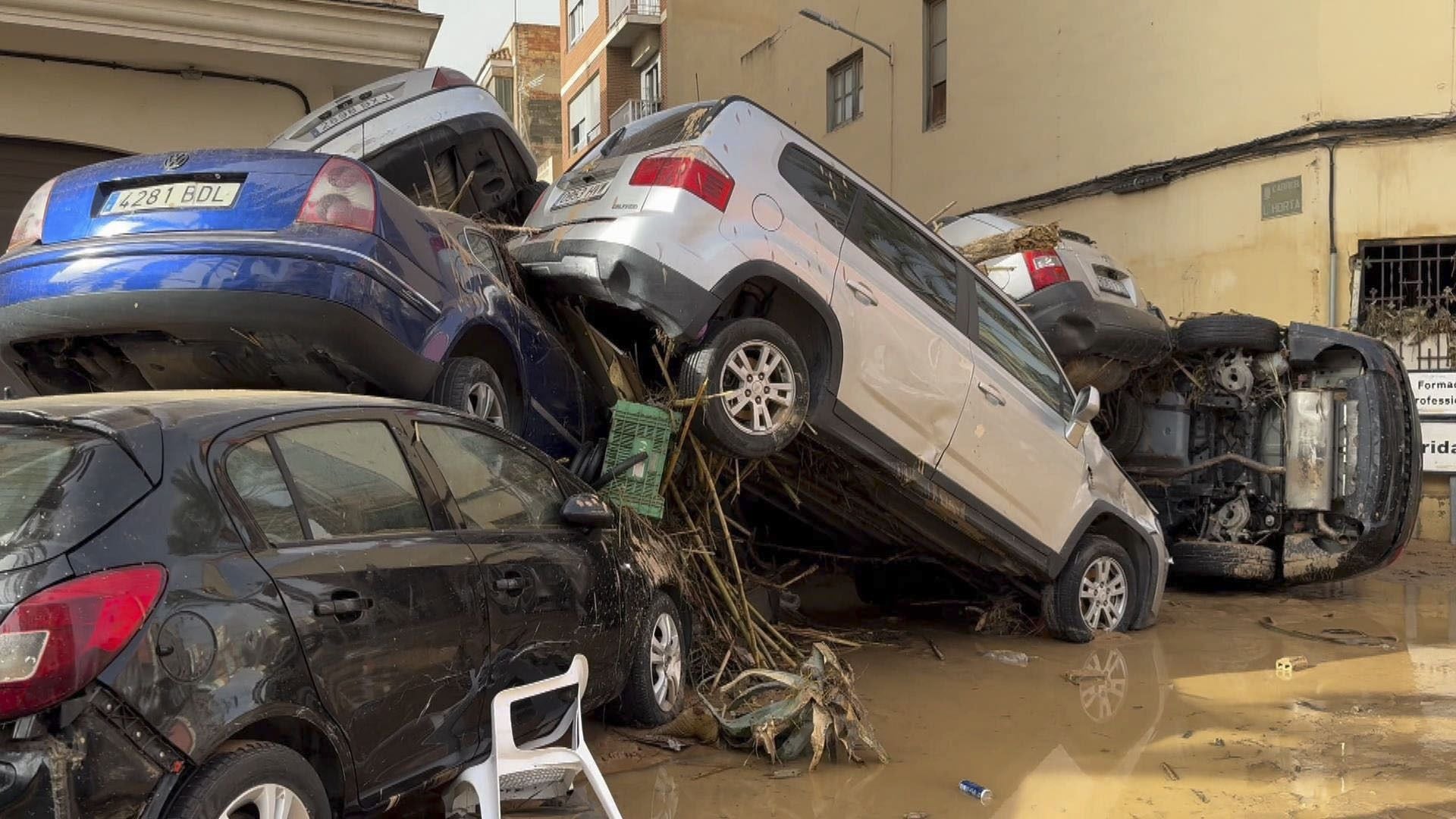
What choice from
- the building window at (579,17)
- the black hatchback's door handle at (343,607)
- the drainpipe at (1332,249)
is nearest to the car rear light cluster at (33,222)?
the black hatchback's door handle at (343,607)

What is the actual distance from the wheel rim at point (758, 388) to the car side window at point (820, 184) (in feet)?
2.62

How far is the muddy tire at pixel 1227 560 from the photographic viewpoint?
29.9 ft

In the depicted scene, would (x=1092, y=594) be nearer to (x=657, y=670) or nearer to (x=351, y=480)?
(x=657, y=670)

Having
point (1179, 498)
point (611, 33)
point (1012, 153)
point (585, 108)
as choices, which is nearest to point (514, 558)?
point (1179, 498)

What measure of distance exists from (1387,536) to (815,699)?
5.77 m

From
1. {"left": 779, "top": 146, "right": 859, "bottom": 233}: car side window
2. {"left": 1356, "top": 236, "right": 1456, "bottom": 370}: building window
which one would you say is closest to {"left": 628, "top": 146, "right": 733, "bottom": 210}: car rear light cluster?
{"left": 779, "top": 146, "right": 859, "bottom": 233}: car side window

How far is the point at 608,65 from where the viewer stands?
110 ft

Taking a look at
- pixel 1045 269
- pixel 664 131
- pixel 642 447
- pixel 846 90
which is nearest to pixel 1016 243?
pixel 1045 269

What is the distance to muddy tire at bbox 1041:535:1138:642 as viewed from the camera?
7.44m

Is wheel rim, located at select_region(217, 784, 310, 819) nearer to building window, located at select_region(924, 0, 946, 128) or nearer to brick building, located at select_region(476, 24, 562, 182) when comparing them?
building window, located at select_region(924, 0, 946, 128)

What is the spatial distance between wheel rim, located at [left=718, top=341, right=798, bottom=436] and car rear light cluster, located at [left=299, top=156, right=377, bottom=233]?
170 centimetres

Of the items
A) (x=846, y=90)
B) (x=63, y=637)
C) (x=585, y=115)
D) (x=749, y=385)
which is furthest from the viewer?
(x=585, y=115)

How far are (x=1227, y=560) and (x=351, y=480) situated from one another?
7.49 m

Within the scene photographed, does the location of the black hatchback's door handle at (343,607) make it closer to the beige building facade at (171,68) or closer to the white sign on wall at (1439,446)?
the beige building facade at (171,68)
